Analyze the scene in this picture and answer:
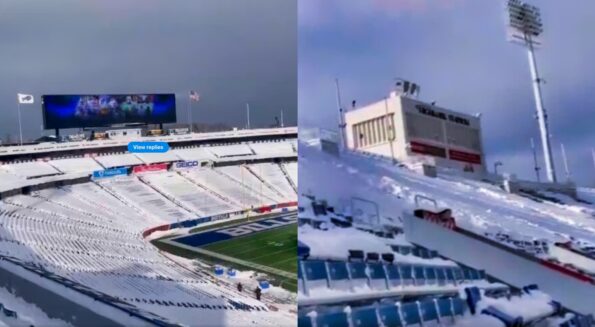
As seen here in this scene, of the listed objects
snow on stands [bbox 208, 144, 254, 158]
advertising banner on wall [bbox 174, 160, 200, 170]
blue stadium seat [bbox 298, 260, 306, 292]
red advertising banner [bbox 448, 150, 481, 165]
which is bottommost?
blue stadium seat [bbox 298, 260, 306, 292]

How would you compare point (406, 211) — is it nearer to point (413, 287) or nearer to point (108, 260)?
point (413, 287)

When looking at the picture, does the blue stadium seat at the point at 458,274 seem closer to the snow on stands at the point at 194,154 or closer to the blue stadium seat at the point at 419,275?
the blue stadium seat at the point at 419,275

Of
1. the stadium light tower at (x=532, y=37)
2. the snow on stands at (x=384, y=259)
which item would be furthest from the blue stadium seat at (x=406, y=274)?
the stadium light tower at (x=532, y=37)

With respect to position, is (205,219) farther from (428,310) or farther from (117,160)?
(428,310)

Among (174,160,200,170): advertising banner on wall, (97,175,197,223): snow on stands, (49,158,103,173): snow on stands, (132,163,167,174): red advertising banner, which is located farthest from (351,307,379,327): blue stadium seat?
(174,160,200,170): advertising banner on wall

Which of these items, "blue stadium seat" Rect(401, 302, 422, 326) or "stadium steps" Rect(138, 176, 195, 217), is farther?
"stadium steps" Rect(138, 176, 195, 217)

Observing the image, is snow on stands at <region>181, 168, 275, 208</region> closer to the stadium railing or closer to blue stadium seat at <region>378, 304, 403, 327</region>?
the stadium railing
